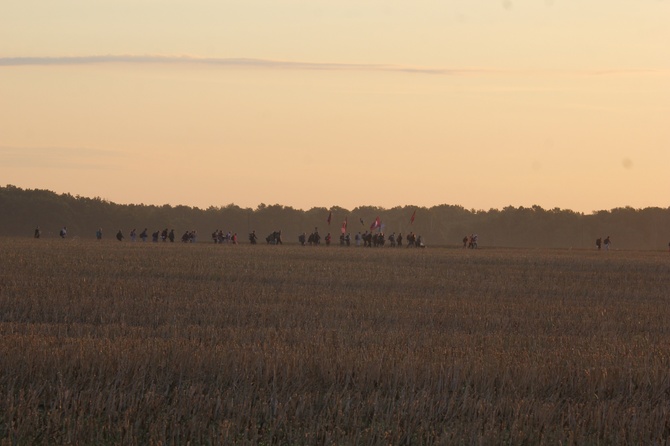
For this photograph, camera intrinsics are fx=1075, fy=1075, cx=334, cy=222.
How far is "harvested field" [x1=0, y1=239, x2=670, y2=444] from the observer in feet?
33.9

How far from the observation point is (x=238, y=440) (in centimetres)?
978

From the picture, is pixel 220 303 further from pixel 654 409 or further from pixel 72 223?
pixel 72 223

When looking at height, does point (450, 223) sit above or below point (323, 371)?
above

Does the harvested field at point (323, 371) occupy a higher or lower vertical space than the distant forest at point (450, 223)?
lower

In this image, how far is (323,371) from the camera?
12.8 meters

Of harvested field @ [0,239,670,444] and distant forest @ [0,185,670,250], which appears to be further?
distant forest @ [0,185,670,250]

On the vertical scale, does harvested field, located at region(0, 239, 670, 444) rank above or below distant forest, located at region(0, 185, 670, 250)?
below

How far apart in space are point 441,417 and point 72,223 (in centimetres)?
13357

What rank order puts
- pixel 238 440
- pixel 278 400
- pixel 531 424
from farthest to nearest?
pixel 278 400
pixel 531 424
pixel 238 440

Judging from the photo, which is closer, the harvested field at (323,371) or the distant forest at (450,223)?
the harvested field at (323,371)

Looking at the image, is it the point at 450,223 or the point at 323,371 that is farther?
A: the point at 450,223

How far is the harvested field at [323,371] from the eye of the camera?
1032 centimetres

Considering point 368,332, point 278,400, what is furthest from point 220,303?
point 278,400

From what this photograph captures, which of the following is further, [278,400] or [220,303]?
[220,303]
